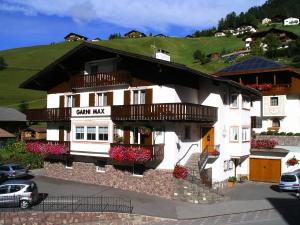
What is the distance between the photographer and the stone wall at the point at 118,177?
30172 millimetres

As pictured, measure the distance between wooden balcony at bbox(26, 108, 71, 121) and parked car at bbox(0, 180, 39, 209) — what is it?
981 centimetres

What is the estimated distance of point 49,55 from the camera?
14525 centimetres

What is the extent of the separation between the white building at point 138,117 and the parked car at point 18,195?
23.5 ft

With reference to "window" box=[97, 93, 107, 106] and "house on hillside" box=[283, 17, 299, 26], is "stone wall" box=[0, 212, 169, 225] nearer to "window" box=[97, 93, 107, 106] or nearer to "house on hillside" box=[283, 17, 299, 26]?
"window" box=[97, 93, 107, 106]

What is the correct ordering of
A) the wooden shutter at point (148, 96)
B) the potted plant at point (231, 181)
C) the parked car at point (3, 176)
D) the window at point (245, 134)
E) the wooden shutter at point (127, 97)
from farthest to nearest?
1. the window at point (245, 134)
2. the potted plant at point (231, 181)
3. the parked car at point (3, 176)
4. the wooden shutter at point (127, 97)
5. the wooden shutter at point (148, 96)

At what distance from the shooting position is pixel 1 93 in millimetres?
105875

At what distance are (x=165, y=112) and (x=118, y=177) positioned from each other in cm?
742

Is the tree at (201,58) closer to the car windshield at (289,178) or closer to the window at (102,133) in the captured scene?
the car windshield at (289,178)

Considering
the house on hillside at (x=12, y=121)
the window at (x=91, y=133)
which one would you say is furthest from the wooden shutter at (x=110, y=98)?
the house on hillside at (x=12, y=121)

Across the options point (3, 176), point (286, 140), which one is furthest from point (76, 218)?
point (286, 140)

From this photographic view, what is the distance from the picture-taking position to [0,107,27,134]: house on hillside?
209 feet

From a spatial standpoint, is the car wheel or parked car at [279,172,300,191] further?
parked car at [279,172,300,191]

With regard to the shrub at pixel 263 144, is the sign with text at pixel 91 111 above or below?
above

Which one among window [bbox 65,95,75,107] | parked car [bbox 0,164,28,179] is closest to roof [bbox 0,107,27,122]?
parked car [bbox 0,164,28,179]
